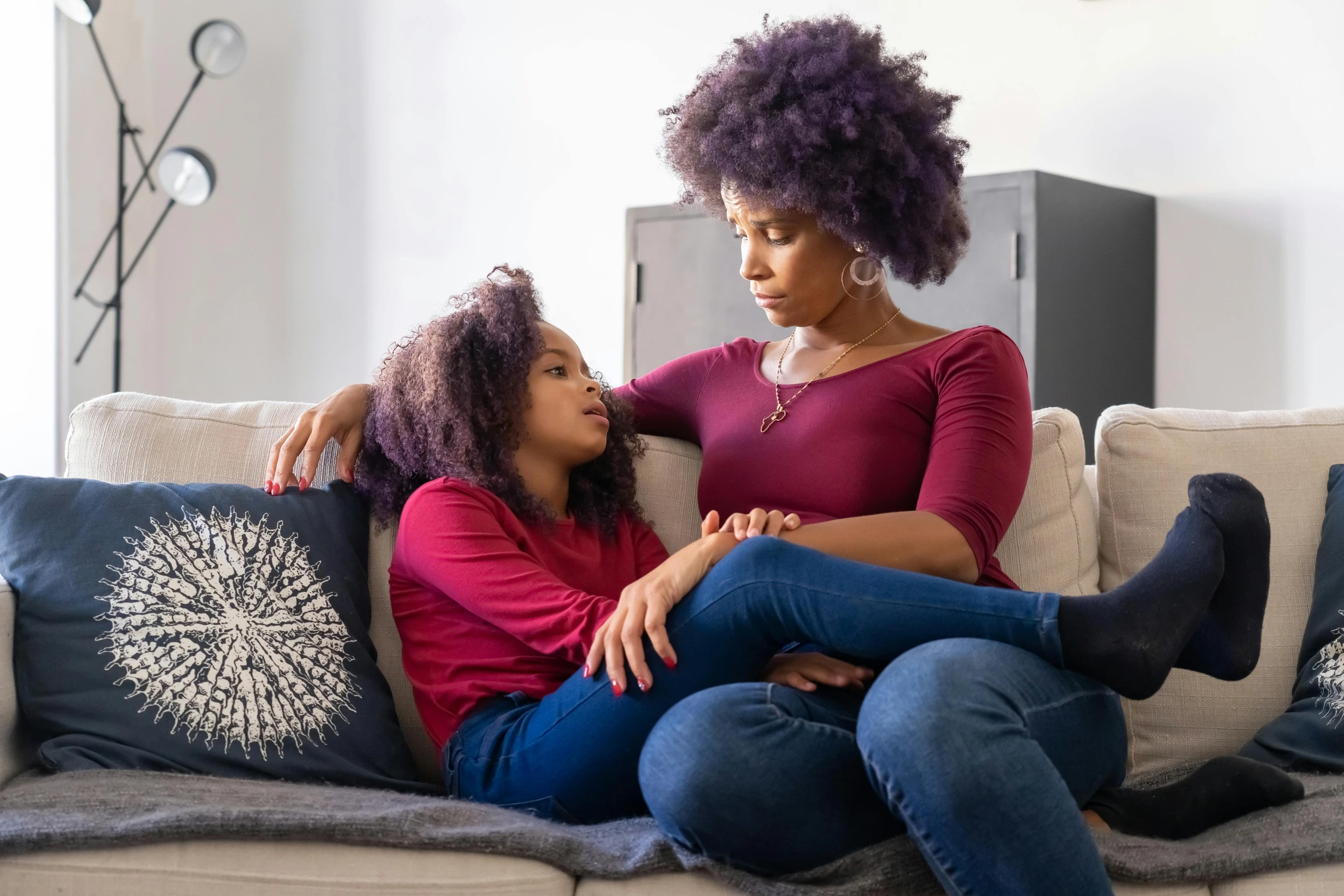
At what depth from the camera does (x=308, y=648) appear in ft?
5.02

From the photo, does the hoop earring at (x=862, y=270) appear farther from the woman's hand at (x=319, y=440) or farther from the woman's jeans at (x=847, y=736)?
the woman's hand at (x=319, y=440)

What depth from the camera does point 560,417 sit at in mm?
1667

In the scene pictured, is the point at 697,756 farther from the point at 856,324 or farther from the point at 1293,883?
the point at 856,324

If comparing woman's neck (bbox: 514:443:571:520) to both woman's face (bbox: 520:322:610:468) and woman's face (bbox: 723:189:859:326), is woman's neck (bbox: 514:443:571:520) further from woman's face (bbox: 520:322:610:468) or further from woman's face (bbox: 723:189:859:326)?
woman's face (bbox: 723:189:859:326)

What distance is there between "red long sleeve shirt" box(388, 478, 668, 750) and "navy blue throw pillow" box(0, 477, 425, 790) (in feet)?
0.28

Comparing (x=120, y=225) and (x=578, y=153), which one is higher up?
(x=578, y=153)

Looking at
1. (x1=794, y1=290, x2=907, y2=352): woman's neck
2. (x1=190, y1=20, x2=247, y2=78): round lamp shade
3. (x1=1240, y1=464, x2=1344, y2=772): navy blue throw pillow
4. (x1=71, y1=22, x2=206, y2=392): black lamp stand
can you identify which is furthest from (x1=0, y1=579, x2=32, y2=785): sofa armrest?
(x1=190, y1=20, x2=247, y2=78): round lamp shade

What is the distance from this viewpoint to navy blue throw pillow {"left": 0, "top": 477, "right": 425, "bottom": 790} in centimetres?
144

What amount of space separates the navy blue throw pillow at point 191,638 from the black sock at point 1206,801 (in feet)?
2.59

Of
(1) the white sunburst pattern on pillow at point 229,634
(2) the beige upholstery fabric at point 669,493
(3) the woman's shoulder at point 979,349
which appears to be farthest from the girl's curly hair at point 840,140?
(1) the white sunburst pattern on pillow at point 229,634

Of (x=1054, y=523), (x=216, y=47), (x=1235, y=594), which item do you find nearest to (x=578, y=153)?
(x=216, y=47)

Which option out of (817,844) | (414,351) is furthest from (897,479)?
(414,351)

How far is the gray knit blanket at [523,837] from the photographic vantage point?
1.19m

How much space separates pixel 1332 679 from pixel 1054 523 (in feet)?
1.18
